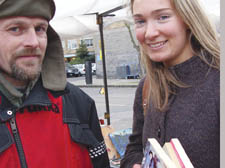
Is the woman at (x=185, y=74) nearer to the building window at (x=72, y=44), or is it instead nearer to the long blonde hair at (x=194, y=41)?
the long blonde hair at (x=194, y=41)

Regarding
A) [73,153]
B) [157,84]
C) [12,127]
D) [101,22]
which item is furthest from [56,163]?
[101,22]

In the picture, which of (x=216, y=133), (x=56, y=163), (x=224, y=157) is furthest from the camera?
(x=56, y=163)

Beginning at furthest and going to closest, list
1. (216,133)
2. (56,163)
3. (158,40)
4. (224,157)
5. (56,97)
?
(56,97) → (56,163) → (158,40) → (216,133) → (224,157)

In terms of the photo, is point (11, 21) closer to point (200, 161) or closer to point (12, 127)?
point (12, 127)

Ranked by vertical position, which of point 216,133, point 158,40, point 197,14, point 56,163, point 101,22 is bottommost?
point 56,163

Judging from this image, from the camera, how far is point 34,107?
136 centimetres

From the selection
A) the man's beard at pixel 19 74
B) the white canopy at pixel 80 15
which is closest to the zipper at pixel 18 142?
the man's beard at pixel 19 74

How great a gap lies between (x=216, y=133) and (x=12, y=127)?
949 millimetres

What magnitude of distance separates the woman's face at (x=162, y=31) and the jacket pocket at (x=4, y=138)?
2.64ft

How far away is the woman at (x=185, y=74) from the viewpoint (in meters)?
1.14

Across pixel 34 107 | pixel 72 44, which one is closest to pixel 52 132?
pixel 34 107

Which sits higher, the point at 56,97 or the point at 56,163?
the point at 56,97

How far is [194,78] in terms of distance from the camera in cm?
126

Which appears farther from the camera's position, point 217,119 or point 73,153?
point 73,153
